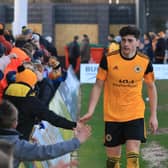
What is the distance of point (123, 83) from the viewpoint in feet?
23.9

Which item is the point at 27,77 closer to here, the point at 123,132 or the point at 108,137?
the point at 108,137

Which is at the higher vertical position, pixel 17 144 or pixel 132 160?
pixel 17 144

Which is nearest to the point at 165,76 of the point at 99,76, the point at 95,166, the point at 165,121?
the point at 165,121

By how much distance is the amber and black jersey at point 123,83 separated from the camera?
7.29 meters

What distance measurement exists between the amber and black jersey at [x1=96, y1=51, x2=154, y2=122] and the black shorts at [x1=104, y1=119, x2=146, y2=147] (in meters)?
0.06

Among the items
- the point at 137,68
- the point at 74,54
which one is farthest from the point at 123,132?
the point at 74,54

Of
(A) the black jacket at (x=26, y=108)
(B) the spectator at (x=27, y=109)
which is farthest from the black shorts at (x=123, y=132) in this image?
(A) the black jacket at (x=26, y=108)

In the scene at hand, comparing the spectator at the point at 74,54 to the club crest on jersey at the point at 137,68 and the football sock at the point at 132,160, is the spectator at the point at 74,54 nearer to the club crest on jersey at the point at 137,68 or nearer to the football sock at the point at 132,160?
the club crest on jersey at the point at 137,68

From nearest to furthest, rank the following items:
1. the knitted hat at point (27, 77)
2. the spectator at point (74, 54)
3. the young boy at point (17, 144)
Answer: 1. the young boy at point (17, 144)
2. the knitted hat at point (27, 77)
3. the spectator at point (74, 54)

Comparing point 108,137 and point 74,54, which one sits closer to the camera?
point 108,137

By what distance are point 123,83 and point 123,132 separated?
1.96ft

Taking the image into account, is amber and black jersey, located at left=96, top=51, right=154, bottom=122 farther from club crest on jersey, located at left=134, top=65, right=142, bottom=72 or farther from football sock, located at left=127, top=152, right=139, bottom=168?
football sock, located at left=127, top=152, right=139, bottom=168

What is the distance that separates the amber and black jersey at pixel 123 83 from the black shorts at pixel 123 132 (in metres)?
0.06

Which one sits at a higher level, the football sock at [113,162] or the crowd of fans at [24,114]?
the crowd of fans at [24,114]
